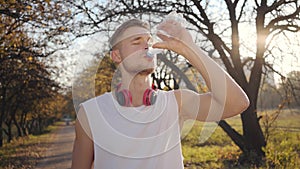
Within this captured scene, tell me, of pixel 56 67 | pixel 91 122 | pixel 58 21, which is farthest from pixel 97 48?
pixel 56 67

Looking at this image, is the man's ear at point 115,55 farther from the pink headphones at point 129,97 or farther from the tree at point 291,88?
the tree at point 291,88

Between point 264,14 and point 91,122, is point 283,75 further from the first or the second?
point 91,122

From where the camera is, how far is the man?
1936 millimetres

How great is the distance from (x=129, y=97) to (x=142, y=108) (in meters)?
0.09

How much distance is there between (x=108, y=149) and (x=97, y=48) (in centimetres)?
60

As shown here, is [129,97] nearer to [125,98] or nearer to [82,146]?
[125,98]

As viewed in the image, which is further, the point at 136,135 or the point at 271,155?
the point at 271,155

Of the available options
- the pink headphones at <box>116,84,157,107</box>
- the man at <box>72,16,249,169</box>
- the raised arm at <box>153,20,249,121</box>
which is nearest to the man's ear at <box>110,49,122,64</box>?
the man at <box>72,16,249,169</box>

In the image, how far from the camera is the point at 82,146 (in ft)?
6.87

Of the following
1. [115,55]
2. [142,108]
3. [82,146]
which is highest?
[115,55]

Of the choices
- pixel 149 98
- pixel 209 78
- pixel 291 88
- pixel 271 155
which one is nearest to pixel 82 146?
pixel 149 98

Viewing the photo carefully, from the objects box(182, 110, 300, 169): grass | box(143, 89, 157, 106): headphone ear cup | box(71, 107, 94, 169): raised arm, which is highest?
box(143, 89, 157, 106): headphone ear cup

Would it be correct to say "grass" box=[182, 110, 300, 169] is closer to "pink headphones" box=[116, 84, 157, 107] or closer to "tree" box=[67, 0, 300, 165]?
"tree" box=[67, 0, 300, 165]

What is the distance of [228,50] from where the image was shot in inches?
466
